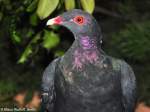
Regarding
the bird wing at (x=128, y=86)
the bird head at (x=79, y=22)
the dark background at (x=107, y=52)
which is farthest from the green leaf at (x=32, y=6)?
the dark background at (x=107, y=52)

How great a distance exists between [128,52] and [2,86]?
1.19m

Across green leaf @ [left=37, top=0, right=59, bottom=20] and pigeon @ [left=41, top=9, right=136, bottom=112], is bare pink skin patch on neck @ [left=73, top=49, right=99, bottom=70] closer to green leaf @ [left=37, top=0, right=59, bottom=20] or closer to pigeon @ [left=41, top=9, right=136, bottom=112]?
pigeon @ [left=41, top=9, right=136, bottom=112]

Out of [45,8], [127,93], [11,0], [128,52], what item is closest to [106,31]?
[128,52]

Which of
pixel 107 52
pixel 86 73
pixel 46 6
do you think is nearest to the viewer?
pixel 46 6

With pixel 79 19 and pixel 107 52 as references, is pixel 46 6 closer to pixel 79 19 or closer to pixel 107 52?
pixel 79 19

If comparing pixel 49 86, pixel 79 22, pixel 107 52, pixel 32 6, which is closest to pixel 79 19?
pixel 79 22

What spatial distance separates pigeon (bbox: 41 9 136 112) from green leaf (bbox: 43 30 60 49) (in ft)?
0.49

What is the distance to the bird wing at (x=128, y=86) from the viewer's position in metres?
3.60

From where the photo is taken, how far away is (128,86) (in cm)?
364

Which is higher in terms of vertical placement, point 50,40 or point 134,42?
point 50,40

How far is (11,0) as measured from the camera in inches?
169

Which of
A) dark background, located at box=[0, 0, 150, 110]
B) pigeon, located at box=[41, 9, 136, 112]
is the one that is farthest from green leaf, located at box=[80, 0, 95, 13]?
dark background, located at box=[0, 0, 150, 110]

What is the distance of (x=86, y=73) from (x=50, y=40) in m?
0.45

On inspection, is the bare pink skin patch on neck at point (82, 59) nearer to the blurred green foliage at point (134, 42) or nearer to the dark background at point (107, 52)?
the dark background at point (107, 52)
